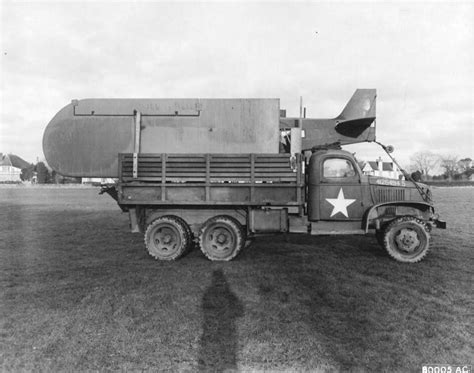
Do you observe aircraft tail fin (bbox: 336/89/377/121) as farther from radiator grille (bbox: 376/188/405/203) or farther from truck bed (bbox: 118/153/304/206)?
truck bed (bbox: 118/153/304/206)

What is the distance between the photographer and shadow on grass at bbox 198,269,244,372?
3367mm

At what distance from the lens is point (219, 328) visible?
411 centimetres

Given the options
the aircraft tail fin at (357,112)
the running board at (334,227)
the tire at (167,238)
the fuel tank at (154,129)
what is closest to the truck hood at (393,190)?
the running board at (334,227)

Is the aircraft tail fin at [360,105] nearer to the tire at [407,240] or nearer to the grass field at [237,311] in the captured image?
the tire at [407,240]

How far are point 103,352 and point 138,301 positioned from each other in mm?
1486

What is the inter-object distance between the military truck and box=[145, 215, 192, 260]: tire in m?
0.02

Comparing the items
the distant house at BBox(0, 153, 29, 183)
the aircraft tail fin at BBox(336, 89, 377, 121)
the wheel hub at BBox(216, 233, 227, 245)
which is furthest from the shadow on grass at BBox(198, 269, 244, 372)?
the distant house at BBox(0, 153, 29, 183)

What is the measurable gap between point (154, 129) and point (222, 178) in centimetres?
197

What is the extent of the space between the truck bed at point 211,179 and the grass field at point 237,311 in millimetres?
1304

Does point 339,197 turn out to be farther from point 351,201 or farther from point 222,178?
point 222,178

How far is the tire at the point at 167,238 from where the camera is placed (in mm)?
7773

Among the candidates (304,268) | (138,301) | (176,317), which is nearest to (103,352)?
(176,317)

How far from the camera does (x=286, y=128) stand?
8586mm

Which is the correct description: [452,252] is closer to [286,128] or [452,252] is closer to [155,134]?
[286,128]
